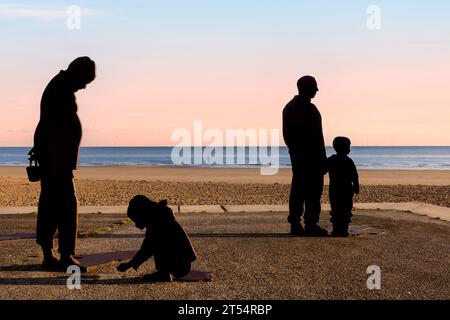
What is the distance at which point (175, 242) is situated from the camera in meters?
5.84

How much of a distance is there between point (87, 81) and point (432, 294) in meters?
3.84

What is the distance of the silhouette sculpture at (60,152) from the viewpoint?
6.29 metres

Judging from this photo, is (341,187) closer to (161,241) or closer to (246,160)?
(161,241)

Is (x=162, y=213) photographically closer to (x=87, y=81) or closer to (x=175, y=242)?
(x=175, y=242)

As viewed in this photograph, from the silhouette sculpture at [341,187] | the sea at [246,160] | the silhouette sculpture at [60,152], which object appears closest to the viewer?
the silhouette sculpture at [60,152]

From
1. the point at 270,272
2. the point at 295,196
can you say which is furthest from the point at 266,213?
the point at 270,272

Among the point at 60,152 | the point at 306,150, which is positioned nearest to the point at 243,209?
the point at 306,150

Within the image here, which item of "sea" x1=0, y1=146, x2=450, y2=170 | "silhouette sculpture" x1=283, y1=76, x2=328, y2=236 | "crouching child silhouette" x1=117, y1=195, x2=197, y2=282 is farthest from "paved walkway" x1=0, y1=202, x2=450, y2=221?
"sea" x1=0, y1=146, x2=450, y2=170

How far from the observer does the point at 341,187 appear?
358 inches

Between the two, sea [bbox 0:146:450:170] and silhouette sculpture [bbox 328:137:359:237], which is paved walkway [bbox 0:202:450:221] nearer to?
silhouette sculpture [bbox 328:137:359:237]

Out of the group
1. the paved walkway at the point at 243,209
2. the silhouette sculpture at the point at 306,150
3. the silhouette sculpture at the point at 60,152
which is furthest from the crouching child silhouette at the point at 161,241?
the paved walkway at the point at 243,209

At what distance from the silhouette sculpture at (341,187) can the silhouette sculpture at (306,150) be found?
0.56 feet

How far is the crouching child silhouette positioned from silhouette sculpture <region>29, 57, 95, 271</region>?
89 centimetres

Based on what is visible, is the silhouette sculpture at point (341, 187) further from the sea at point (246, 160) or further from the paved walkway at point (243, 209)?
the sea at point (246, 160)
